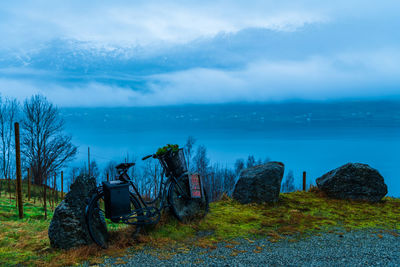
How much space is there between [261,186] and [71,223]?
5.62 meters

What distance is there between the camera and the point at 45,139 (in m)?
30.5

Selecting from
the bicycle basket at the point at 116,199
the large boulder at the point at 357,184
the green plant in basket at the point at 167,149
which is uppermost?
the green plant in basket at the point at 167,149

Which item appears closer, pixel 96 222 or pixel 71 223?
pixel 71 223

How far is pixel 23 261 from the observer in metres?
5.07

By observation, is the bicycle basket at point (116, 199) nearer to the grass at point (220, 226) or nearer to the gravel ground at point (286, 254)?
the grass at point (220, 226)

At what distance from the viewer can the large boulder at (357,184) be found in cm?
995

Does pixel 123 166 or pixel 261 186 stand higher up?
pixel 123 166

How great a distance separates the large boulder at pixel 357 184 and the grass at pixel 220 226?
1.00 ft

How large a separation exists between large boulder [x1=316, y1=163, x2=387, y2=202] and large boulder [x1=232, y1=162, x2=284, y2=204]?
210 centimetres

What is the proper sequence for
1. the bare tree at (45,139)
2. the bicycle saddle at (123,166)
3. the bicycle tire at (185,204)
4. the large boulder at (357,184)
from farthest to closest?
the bare tree at (45,139), the large boulder at (357,184), the bicycle tire at (185,204), the bicycle saddle at (123,166)

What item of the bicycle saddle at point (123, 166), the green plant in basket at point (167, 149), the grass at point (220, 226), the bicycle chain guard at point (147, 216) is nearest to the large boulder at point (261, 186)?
the grass at point (220, 226)

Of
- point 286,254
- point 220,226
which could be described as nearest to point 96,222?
point 220,226

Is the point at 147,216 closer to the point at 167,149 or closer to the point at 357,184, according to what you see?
the point at 167,149

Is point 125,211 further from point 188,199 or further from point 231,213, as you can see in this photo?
point 231,213
